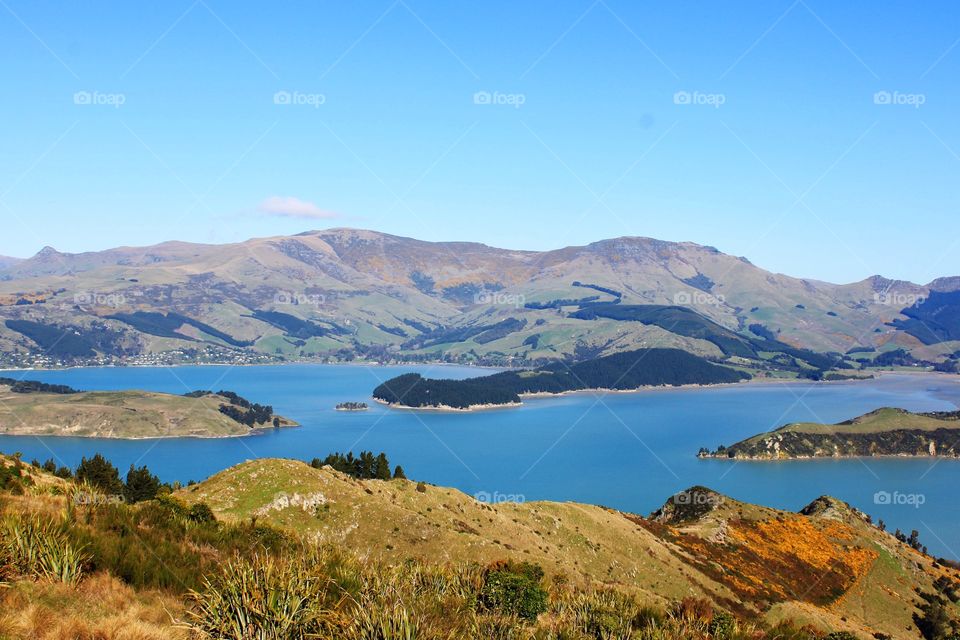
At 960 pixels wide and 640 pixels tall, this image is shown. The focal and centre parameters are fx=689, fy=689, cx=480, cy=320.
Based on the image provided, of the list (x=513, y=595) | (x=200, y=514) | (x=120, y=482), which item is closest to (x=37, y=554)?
(x=200, y=514)

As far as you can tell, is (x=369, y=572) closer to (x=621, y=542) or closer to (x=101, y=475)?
(x=621, y=542)

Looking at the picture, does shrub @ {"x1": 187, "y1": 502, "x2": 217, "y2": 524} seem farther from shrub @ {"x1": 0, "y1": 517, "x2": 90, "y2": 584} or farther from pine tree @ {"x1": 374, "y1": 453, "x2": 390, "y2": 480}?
pine tree @ {"x1": 374, "y1": 453, "x2": 390, "y2": 480}

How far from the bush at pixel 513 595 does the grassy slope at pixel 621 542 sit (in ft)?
43.9

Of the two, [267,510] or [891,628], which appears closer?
[267,510]

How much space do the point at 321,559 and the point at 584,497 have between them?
138269 mm

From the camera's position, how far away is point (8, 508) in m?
16.7

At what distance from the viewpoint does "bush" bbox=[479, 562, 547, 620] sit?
71.6 feet

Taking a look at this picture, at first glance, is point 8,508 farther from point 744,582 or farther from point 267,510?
point 744,582

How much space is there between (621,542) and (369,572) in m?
44.0

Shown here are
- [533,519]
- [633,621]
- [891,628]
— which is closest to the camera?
[633,621]

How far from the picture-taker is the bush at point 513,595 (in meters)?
21.8

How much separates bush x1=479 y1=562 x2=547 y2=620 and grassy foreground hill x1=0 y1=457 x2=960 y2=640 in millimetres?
70

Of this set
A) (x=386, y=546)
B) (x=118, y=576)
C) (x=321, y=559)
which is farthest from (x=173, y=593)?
Answer: (x=386, y=546)

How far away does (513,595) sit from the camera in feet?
74.3
